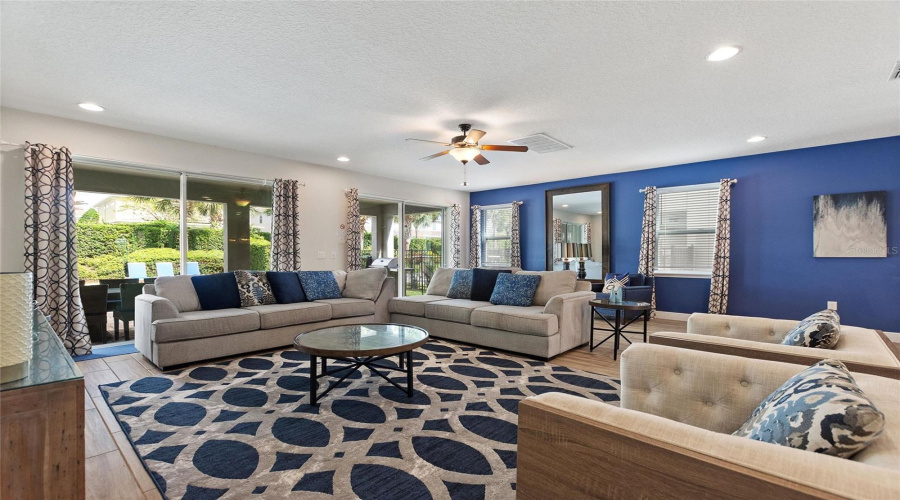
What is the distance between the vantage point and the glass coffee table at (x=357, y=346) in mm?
2662

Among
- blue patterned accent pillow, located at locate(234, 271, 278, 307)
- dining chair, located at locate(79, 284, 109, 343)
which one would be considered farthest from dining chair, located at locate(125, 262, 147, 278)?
blue patterned accent pillow, located at locate(234, 271, 278, 307)

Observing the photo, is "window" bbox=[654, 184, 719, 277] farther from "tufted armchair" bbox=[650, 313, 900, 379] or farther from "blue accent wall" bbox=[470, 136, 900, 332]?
"tufted armchair" bbox=[650, 313, 900, 379]

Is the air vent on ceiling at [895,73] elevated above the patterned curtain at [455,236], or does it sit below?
above

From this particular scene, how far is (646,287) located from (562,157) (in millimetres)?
2404

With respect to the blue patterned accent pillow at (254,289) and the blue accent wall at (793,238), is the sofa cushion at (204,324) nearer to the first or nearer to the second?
the blue patterned accent pillow at (254,289)

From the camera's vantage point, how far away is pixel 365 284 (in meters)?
5.26

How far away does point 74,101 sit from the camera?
11.9 feet

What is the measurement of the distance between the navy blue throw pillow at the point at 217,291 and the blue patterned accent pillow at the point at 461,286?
2.53 meters

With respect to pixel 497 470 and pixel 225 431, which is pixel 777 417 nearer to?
pixel 497 470

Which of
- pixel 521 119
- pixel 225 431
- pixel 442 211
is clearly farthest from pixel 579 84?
pixel 442 211

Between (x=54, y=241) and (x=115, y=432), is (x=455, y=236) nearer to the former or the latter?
(x=54, y=241)

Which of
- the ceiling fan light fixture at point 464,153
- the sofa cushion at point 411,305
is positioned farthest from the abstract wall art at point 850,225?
the sofa cushion at point 411,305

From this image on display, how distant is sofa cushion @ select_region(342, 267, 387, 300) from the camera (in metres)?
5.18

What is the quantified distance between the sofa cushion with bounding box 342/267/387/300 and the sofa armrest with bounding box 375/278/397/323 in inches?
2.3
